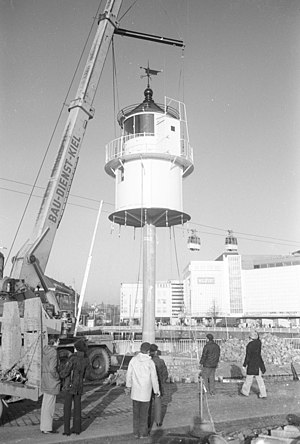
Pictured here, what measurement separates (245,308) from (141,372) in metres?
150

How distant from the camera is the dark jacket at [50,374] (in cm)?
849

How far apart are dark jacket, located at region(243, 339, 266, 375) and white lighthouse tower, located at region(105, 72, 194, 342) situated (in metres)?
10.1

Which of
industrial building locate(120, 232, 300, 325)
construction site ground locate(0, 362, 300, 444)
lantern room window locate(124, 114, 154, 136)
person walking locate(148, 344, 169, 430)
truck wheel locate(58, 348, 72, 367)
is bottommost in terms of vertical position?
construction site ground locate(0, 362, 300, 444)

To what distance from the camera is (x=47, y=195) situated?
17906 millimetres

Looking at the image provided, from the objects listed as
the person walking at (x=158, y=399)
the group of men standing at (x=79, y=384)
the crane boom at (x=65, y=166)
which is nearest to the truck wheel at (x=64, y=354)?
the crane boom at (x=65, y=166)

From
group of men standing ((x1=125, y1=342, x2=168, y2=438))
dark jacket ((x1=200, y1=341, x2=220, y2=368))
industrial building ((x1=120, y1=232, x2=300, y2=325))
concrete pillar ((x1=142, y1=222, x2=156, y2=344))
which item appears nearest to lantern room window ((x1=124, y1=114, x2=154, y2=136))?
concrete pillar ((x1=142, y1=222, x2=156, y2=344))

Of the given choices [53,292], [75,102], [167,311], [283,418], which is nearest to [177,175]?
[75,102]

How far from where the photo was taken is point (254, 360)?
1277cm

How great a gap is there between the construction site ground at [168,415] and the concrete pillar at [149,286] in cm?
820

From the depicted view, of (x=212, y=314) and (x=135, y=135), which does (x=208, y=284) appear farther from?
(x=135, y=135)

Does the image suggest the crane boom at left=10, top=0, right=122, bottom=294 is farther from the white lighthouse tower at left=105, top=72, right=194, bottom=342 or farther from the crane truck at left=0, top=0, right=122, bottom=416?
the white lighthouse tower at left=105, top=72, right=194, bottom=342

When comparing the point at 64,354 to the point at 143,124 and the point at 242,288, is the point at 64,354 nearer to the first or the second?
the point at 143,124

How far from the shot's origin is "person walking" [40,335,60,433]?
27.3 feet

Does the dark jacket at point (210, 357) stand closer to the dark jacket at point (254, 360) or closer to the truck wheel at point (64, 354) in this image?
the dark jacket at point (254, 360)
